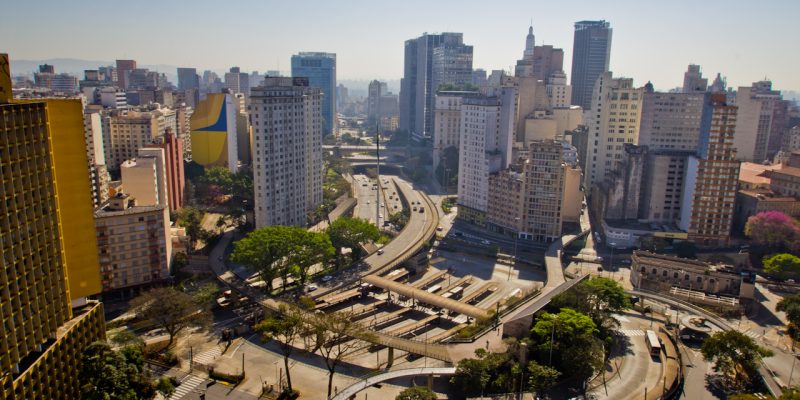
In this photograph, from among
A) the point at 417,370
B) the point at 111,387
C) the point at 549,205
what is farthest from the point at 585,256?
the point at 111,387

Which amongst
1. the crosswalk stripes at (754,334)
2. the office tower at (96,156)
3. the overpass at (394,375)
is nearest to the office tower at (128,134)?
the office tower at (96,156)

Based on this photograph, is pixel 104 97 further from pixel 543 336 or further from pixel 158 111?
pixel 543 336

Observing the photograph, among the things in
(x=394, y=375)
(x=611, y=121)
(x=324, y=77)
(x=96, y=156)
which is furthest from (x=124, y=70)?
(x=394, y=375)

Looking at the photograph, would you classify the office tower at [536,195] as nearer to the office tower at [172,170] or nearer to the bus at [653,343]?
the bus at [653,343]

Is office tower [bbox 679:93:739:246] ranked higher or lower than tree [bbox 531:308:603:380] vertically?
higher

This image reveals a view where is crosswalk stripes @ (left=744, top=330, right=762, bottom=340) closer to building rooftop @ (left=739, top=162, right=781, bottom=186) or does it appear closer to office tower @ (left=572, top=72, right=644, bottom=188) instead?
office tower @ (left=572, top=72, right=644, bottom=188)

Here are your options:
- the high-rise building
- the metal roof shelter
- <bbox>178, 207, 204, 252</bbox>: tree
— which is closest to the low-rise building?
the metal roof shelter

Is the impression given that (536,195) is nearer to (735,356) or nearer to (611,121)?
(611,121)
